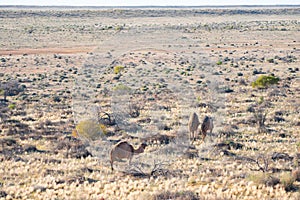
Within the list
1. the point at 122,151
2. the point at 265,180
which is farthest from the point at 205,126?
the point at 265,180

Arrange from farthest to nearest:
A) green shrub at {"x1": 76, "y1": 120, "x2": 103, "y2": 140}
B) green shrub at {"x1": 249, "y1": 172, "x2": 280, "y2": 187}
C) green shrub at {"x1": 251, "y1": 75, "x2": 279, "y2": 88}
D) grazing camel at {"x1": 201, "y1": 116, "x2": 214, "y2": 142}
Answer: green shrub at {"x1": 251, "y1": 75, "x2": 279, "y2": 88}
green shrub at {"x1": 76, "y1": 120, "x2": 103, "y2": 140}
grazing camel at {"x1": 201, "y1": 116, "x2": 214, "y2": 142}
green shrub at {"x1": 249, "y1": 172, "x2": 280, "y2": 187}

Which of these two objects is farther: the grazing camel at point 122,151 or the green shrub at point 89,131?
the green shrub at point 89,131

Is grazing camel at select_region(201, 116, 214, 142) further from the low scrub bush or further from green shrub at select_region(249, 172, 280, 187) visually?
green shrub at select_region(249, 172, 280, 187)

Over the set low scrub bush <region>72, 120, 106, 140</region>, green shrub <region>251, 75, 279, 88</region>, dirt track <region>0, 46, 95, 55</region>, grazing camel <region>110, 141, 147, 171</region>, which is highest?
grazing camel <region>110, 141, 147, 171</region>

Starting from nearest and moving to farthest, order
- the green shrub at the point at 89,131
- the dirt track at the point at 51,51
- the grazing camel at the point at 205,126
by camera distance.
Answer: the grazing camel at the point at 205,126 → the green shrub at the point at 89,131 → the dirt track at the point at 51,51

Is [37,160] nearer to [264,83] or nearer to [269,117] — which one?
[269,117]

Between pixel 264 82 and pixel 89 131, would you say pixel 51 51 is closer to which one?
pixel 264 82

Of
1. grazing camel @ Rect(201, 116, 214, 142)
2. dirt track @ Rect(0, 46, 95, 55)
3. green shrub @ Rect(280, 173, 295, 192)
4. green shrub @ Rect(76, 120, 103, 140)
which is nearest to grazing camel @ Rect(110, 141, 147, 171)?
grazing camel @ Rect(201, 116, 214, 142)

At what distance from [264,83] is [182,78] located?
807cm

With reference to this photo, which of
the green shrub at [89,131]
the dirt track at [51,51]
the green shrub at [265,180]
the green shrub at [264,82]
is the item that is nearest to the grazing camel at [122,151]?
the green shrub at [265,180]

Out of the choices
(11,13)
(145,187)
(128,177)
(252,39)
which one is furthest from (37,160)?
(11,13)

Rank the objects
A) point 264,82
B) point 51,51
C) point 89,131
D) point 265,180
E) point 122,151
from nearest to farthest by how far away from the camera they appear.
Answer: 1. point 265,180
2. point 122,151
3. point 89,131
4. point 264,82
5. point 51,51

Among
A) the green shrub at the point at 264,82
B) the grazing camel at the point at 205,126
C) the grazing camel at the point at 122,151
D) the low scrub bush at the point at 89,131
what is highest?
the grazing camel at the point at 122,151

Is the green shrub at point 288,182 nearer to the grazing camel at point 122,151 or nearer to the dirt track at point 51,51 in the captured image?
the grazing camel at point 122,151
